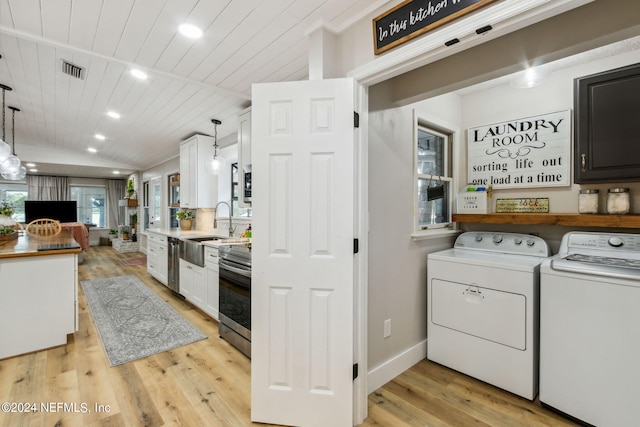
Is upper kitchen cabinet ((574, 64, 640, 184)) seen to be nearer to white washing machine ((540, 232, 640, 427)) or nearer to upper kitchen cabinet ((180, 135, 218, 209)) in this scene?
white washing machine ((540, 232, 640, 427))

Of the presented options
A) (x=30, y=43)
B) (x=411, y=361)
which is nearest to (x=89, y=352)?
(x=30, y=43)

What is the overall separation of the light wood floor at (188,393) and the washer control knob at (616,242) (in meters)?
1.19

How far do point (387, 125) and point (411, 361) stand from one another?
6.41ft

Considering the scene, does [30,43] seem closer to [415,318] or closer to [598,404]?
[415,318]

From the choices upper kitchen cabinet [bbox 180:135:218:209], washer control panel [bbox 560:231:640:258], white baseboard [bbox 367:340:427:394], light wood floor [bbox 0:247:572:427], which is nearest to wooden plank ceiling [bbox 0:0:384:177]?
upper kitchen cabinet [bbox 180:135:218:209]

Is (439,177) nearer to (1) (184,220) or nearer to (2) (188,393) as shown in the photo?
(2) (188,393)

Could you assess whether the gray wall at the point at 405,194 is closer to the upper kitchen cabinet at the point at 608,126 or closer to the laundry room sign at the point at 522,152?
the laundry room sign at the point at 522,152

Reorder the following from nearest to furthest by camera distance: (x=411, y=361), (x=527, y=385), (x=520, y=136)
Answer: (x=527, y=385)
(x=411, y=361)
(x=520, y=136)

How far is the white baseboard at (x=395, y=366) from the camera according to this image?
7.05 feet

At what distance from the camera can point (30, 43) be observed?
233 centimetres

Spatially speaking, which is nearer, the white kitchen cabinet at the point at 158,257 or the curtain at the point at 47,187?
the white kitchen cabinet at the point at 158,257

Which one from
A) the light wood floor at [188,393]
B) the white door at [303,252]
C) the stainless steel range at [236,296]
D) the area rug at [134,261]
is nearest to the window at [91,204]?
the area rug at [134,261]

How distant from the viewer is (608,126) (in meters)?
2.09

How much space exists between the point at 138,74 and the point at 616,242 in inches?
160
